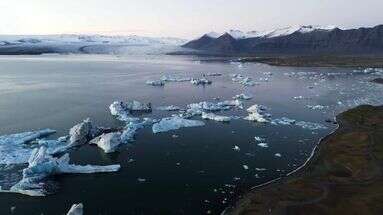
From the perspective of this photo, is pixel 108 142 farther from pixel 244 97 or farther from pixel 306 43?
pixel 306 43

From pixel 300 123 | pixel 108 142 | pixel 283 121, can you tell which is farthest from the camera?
pixel 283 121

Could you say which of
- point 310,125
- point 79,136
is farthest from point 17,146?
point 310,125

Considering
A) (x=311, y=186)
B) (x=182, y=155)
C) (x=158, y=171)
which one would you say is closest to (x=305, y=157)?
(x=311, y=186)

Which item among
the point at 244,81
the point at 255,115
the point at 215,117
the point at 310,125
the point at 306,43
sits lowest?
the point at 306,43

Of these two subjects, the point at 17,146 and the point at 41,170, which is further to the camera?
the point at 17,146

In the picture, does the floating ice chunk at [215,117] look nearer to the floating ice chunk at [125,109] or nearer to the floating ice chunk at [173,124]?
the floating ice chunk at [173,124]

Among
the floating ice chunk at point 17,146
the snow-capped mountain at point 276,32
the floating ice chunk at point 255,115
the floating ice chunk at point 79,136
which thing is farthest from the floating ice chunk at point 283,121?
the snow-capped mountain at point 276,32

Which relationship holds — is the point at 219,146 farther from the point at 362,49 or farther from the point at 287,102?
the point at 362,49

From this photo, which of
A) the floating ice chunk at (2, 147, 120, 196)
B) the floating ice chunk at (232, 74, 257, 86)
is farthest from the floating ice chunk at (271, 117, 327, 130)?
the floating ice chunk at (232, 74, 257, 86)
